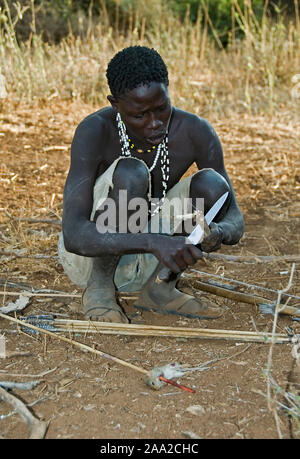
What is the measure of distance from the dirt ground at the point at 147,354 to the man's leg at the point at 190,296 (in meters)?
0.05

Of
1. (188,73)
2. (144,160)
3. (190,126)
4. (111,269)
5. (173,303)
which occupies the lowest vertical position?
(188,73)

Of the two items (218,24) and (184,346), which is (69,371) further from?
(218,24)

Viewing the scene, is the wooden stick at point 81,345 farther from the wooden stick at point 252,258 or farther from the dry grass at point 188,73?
the dry grass at point 188,73

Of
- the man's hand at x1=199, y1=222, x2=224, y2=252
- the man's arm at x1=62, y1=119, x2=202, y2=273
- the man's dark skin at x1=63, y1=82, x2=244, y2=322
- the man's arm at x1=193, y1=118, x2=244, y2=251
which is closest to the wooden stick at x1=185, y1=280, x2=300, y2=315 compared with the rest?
the man's dark skin at x1=63, y1=82, x2=244, y2=322

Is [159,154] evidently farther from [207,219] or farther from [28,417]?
[28,417]

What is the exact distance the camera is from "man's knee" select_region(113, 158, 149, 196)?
226 centimetres

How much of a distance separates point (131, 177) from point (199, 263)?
3.13ft

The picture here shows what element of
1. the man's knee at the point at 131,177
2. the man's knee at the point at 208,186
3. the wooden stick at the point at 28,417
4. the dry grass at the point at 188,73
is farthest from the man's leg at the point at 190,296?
the dry grass at the point at 188,73

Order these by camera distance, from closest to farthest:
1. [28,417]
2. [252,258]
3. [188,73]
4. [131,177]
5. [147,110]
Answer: [28,417] → [147,110] → [131,177] → [252,258] → [188,73]

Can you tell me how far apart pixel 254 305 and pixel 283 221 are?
1217 millimetres

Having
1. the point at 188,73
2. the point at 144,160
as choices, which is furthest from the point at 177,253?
the point at 188,73

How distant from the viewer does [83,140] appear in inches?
90.7

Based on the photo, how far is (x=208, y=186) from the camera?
7.64 feet
